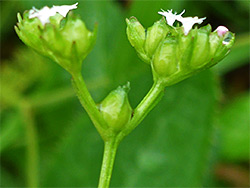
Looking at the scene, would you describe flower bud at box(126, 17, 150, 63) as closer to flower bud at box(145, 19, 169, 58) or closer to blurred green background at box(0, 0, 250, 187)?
flower bud at box(145, 19, 169, 58)

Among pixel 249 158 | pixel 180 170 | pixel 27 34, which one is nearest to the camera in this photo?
pixel 27 34

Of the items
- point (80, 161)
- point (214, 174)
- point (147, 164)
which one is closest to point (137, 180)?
point (147, 164)

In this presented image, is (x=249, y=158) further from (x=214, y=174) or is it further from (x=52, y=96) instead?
(x=52, y=96)

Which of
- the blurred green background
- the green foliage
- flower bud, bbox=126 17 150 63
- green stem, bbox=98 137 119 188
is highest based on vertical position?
flower bud, bbox=126 17 150 63

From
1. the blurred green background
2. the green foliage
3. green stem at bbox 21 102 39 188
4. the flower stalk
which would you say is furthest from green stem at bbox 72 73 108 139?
the green foliage

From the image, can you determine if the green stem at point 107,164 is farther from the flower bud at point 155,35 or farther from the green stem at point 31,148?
the green stem at point 31,148

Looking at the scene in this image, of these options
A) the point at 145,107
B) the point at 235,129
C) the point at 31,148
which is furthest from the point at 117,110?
the point at 235,129

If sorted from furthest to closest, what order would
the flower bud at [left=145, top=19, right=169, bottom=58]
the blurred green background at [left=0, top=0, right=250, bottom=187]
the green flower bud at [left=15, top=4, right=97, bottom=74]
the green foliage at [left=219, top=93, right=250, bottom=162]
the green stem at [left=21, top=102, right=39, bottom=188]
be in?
the green foliage at [left=219, top=93, right=250, bottom=162] → the green stem at [left=21, top=102, right=39, bottom=188] → the blurred green background at [left=0, top=0, right=250, bottom=187] → the flower bud at [left=145, top=19, right=169, bottom=58] → the green flower bud at [left=15, top=4, right=97, bottom=74]
